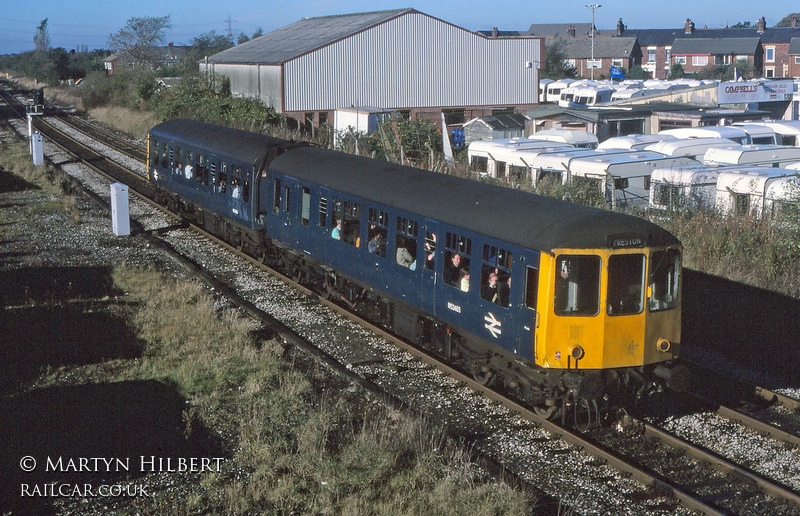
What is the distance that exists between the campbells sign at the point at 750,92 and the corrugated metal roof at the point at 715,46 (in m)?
53.2

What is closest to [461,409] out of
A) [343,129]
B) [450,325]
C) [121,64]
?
[450,325]

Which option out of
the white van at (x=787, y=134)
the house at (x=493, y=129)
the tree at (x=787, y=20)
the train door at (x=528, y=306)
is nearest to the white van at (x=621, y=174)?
the white van at (x=787, y=134)

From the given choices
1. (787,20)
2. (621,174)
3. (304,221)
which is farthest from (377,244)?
(787,20)

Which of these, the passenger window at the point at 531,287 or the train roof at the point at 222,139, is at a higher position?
the train roof at the point at 222,139

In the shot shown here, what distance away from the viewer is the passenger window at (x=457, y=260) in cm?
1073

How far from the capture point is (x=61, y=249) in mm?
19812

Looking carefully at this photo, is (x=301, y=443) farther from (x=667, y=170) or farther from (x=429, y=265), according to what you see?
(x=667, y=170)

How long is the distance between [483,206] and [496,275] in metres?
1.11

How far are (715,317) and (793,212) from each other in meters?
2.81

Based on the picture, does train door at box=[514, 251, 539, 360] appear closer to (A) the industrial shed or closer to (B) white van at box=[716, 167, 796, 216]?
(B) white van at box=[716, 167, 796, 216]

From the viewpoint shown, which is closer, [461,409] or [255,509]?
[255,509]

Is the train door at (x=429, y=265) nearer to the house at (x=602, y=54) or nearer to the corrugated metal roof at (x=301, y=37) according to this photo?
the corrugated metal roof at (x=301, y=37)

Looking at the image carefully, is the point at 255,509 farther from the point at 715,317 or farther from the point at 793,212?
the point at 793,212

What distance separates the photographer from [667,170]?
863 inches
